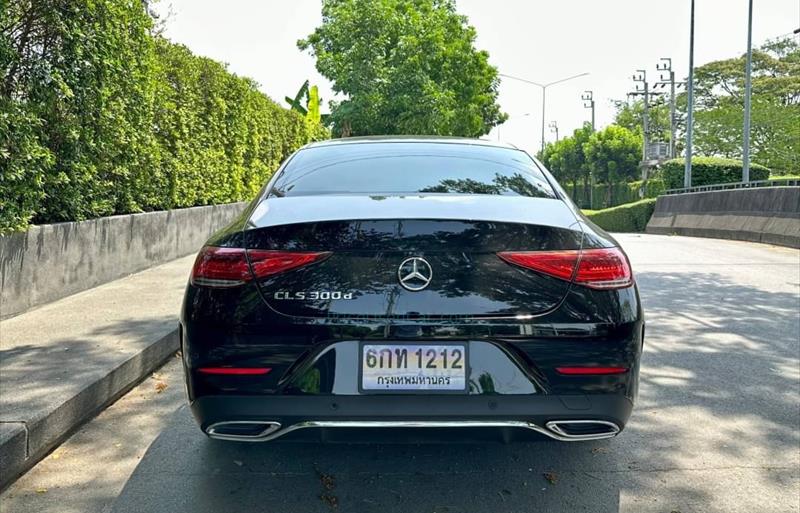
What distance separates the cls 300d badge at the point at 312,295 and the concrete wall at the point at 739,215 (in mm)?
13627

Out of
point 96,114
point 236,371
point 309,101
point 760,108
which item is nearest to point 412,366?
point 236,371

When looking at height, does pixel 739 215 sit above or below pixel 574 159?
below

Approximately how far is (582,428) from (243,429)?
1252 millimetres

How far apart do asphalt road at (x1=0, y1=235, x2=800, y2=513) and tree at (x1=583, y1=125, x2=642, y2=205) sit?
6554 cm

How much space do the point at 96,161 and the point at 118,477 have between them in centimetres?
465

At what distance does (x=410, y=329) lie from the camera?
100.0 inches

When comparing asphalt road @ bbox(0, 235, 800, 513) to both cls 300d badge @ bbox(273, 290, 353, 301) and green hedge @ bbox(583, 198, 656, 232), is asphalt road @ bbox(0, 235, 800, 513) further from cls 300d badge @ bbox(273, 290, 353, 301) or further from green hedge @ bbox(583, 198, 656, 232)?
green hedge @ bbox(583, 198, 656, 232)

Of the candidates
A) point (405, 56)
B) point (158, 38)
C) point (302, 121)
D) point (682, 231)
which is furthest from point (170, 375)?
point (405, 56)

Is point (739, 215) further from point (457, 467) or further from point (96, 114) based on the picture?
point (457, 467)

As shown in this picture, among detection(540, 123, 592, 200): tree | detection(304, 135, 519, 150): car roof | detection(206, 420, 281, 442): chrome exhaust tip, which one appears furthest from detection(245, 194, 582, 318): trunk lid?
detection(540, 123, 592, 200): tree

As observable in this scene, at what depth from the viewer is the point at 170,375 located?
15.5ft

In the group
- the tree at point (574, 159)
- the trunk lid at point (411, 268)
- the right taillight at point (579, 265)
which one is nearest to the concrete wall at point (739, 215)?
the right taillight at point (579, 265)

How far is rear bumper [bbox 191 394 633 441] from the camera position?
8.36 ft

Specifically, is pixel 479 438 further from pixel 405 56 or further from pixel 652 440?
pixel 405 56
